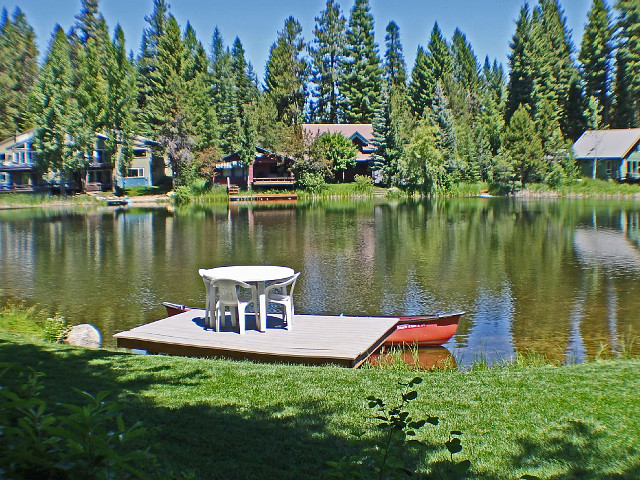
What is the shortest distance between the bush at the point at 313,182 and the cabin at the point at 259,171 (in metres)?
2.17

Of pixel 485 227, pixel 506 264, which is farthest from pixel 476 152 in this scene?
pixel 506 264

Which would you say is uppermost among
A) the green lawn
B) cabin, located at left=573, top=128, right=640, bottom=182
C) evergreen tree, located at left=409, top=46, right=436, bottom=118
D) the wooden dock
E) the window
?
evergreen tree, located at left=409, top=46, right=436, bottom=118

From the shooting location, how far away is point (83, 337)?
12.0 m

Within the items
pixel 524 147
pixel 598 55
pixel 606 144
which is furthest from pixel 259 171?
pixel 598 55

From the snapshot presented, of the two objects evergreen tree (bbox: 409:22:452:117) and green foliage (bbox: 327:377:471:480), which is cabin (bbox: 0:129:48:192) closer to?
evergreen tree (bbox: 409:22:452:117)

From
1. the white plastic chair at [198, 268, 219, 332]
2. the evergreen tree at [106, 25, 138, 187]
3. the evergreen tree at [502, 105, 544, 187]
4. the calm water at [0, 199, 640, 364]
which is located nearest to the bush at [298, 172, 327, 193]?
the evergreen tree at [106, 25, 138, 187]

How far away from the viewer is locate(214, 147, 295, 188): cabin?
68688mm

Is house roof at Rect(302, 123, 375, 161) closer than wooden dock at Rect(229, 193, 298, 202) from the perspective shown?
No

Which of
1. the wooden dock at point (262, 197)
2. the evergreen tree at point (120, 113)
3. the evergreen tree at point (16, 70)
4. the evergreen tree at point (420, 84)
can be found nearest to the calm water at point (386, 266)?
the wooden dock at point (262, 197)

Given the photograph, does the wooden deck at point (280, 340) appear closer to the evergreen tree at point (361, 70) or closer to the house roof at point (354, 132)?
the house roof at point (354, 132)

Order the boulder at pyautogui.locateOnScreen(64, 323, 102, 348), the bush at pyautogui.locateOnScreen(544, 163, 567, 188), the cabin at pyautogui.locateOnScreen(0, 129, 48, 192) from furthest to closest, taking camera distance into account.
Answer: the cabin at pyautogui.locateOnScreen(0, 129, 48, 192) → the bush at pyautogui.locateOnScreen(544, 163, 567, 188) → the boulder at pyautogui.locateOnScreen(64, 323, 102, 348)

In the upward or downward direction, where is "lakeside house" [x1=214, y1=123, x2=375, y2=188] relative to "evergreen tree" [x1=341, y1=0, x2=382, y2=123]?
downward

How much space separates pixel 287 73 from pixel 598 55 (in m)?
40.1

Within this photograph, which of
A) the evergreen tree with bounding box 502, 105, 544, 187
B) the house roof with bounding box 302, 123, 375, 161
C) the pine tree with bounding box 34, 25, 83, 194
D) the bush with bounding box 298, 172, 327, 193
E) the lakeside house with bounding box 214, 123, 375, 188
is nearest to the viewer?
the pine tree with bounding box 34, 25, 83, 194
